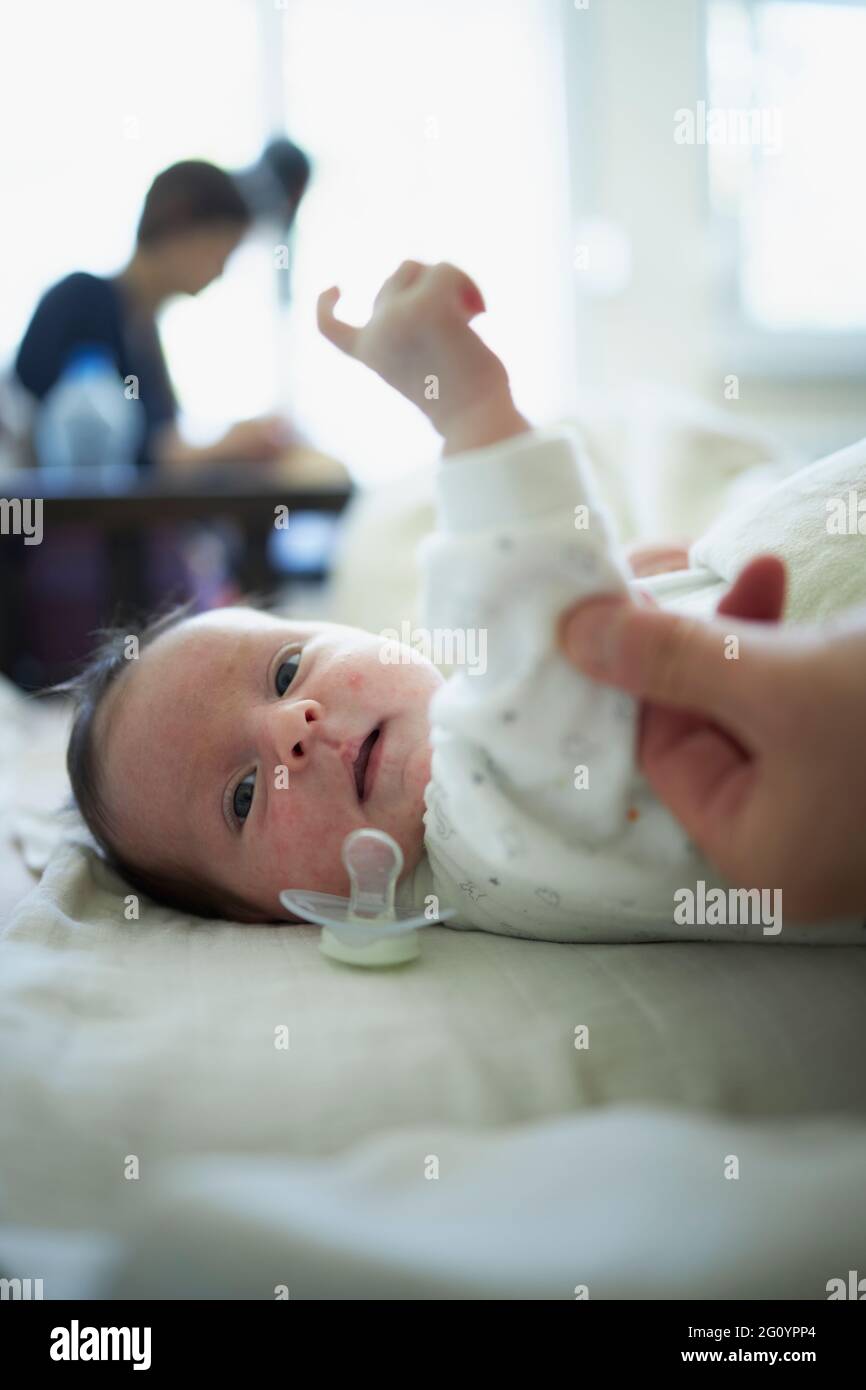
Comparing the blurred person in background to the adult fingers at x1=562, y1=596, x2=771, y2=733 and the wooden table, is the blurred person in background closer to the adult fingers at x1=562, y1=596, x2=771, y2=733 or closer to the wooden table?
the wooden table

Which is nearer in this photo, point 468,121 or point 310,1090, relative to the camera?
point 310,1090

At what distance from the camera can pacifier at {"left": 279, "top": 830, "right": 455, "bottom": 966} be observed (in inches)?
30.0

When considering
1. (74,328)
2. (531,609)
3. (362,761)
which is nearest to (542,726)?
(531,609)

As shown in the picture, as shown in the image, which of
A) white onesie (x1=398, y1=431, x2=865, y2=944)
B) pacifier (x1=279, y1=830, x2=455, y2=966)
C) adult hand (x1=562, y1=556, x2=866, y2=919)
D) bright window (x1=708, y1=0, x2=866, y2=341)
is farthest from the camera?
bright window (x1=708, y1=0, x2=866, y2=341)

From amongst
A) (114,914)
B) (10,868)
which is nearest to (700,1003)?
(114,914)

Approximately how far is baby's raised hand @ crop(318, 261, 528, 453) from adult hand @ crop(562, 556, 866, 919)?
5.3 inches

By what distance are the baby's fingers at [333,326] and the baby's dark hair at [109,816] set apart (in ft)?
1.35

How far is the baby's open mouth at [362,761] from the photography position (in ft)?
2.97

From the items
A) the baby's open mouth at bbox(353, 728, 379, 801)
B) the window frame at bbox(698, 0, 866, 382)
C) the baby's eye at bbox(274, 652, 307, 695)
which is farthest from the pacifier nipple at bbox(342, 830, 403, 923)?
the window frame at bbox(698, 0, 866, 382)

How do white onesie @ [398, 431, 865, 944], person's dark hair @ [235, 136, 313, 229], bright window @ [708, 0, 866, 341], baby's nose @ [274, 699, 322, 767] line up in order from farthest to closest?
bright window @ [708, 0, 866, 341] < person's dark hair @ [235, 136, 313, 229] < baby's nose @ [274, 699, 322, 767] < white onesie @ [398, 431, 865, 944]

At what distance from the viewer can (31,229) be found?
318cm

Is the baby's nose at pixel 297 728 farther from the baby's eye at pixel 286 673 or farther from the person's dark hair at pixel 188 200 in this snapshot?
the person's dark hair at pixel 188 200
